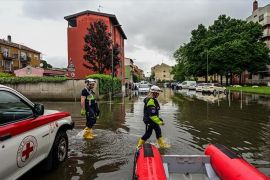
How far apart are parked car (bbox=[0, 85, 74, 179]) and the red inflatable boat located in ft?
5.35

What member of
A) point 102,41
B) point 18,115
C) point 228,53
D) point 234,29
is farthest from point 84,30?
point 18,115

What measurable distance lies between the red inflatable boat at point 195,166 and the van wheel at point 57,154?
1.75m

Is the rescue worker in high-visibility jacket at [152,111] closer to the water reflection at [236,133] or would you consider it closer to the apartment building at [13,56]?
the water reflection at [236,133]

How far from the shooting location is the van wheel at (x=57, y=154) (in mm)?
5566

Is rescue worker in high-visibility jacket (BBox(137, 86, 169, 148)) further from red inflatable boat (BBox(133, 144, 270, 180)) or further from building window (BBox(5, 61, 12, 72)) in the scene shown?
building window (BBox(5, 61, 12, 72))

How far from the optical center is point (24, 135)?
4328mm

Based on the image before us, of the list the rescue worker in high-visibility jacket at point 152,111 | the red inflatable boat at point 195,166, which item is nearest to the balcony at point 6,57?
the rescue worker in high-visibility jacket at point 152,111

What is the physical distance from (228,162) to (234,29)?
56.6 meters

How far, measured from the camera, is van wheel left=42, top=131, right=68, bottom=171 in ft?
18.3

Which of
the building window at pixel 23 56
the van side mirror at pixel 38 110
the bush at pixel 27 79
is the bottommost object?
the van side mirror at pixel 38 110

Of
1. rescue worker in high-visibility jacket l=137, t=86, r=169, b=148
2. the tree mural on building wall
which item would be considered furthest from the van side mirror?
the tree mural on building wall

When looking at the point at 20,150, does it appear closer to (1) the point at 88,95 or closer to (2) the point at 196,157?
(2) the point at 196,157

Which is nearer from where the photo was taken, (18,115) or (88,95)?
(18,115)

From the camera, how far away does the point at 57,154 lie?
5758 mm
